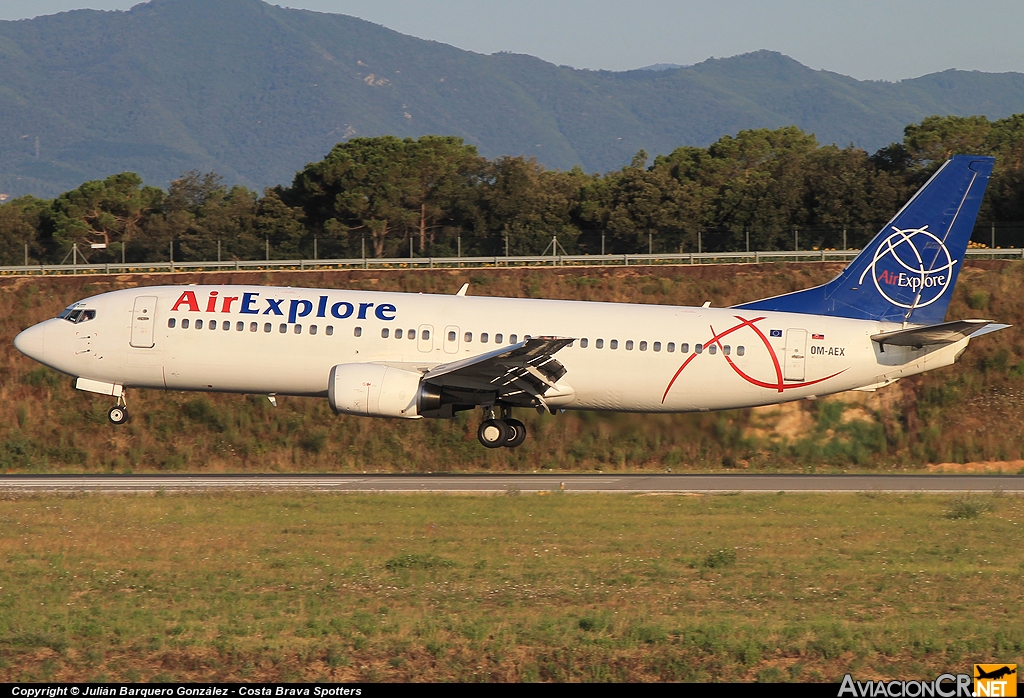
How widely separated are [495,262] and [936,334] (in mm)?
27847

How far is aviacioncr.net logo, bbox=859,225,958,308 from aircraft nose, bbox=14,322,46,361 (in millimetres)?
23147

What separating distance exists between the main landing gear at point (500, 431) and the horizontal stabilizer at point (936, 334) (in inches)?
392

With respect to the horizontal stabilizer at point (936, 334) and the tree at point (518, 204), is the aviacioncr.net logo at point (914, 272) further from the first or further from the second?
the tree at point (518, 204)

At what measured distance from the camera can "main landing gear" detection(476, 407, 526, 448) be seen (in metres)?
30.3

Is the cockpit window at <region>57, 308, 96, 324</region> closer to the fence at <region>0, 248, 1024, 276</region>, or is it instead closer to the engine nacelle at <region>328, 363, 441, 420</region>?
the engine nacelle at <region>328, 363, 441, 420</region>

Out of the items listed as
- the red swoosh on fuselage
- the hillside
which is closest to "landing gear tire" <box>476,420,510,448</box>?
the red swoosh on fuselage

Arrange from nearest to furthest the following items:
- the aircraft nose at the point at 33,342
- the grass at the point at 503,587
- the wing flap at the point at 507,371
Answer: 1. the grass at the point at 503,587
2. the wing flap at the point at 507,371
3. the aircraft nose at the point at 33,342

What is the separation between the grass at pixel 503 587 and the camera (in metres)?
13.2

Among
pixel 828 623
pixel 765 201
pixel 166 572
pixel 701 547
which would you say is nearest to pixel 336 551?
pixel 166 572

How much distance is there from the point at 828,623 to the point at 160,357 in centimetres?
2105

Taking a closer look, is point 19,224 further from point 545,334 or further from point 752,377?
point 752,377

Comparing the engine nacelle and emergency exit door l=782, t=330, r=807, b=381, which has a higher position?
emergency exit door l=782, t=330, r=807, b=381

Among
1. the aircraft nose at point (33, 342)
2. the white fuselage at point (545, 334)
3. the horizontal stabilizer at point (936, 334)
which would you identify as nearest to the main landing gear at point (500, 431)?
the white fuselage at point (545, 334)

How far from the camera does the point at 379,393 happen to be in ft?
93.2
